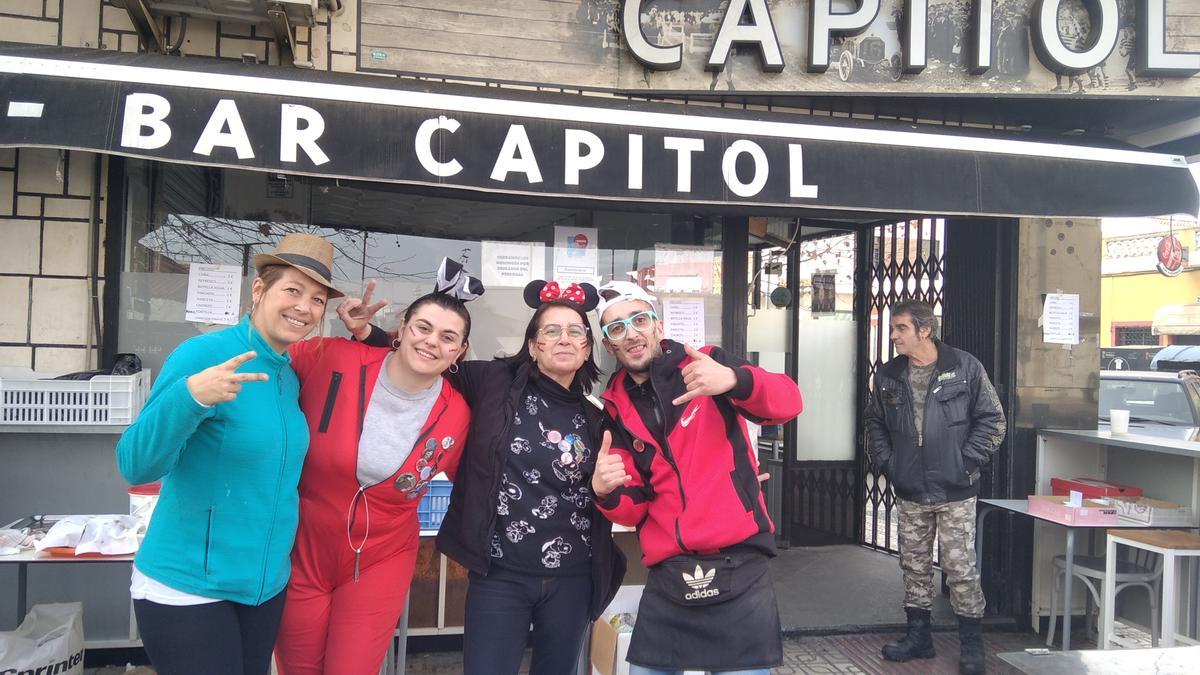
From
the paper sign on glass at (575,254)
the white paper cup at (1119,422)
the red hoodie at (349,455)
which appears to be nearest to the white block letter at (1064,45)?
the white paper cup at (1119,422)

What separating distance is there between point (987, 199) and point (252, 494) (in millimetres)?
3826

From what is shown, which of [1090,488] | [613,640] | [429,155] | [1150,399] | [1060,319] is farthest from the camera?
[1150,399]

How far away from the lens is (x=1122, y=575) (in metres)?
4.38

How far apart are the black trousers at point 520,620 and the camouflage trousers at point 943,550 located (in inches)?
107

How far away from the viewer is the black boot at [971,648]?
431 centimetres

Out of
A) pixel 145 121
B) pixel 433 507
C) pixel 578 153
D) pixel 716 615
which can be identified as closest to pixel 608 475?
pixel 716 615

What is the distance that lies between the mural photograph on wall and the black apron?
305cm

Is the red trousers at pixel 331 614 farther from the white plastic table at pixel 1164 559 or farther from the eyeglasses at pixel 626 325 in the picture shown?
the white plastic table at pixel 1164 559

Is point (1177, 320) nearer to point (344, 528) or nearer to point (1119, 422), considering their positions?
point (1119, 422)

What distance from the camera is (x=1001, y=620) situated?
16.6 ft

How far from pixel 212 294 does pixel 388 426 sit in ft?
8.21

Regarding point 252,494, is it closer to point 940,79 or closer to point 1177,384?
point 940,79

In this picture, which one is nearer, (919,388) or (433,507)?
(433,507)

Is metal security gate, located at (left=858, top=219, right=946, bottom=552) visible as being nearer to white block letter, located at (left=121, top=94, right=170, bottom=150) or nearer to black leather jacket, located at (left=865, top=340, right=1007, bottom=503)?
black leather jacket, located at (left=865, top=340, right=1007, bottom=503)
